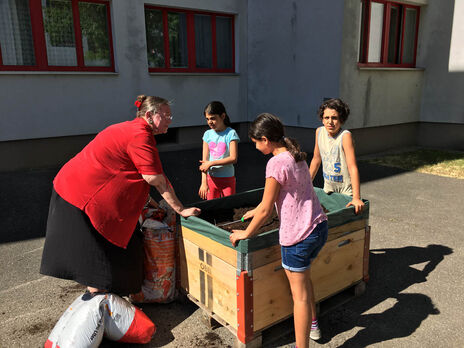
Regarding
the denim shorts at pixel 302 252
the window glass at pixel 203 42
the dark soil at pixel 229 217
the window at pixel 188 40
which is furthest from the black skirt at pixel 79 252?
the window glass at pixel 203 42

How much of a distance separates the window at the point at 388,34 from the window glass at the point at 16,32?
7968mm

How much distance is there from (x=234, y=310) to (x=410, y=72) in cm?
1025

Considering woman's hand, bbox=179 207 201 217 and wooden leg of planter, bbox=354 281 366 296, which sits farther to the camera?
wooden leg of planter, bbox=354 281 366 296

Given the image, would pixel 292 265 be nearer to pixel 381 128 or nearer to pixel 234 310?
pixel 234 310

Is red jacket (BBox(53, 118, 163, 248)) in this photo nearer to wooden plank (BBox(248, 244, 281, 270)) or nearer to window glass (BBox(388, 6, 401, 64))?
wooden plank (BBox(248, 244, 281, 270))

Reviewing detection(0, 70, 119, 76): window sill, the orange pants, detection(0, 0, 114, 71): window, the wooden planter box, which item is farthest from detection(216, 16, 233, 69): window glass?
the wooden planter box

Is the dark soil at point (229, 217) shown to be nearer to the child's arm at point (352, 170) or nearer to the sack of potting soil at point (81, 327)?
the child's arm at point (352, 170)

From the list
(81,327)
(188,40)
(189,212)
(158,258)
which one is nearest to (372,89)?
(188,40)

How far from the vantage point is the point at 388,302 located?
3.24m

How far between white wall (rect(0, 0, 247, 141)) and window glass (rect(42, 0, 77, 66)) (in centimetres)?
53

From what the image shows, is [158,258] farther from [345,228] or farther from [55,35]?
[55,35]

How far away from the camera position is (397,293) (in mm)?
3383

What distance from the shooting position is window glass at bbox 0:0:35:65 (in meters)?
7.95

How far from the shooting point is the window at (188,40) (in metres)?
9.88
